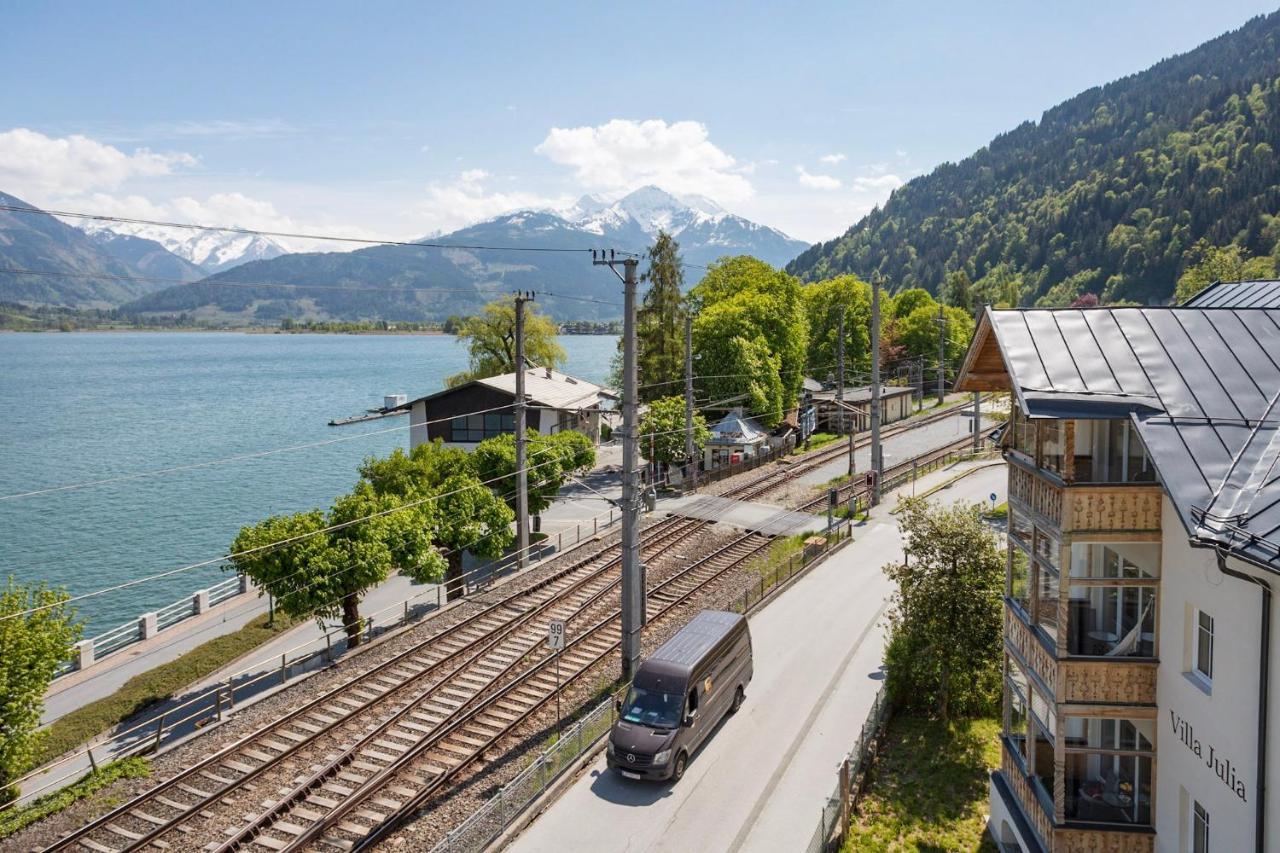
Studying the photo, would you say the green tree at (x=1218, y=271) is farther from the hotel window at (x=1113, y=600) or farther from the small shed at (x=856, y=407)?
the hotel window at (x=1113, y=600)

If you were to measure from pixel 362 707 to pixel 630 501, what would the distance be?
843 cm

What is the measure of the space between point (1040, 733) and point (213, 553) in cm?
4636

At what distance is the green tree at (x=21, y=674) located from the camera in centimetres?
1755

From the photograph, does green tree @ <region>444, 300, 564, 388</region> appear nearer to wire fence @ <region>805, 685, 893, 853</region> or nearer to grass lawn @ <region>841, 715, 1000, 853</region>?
wire fence @ <region>805, 685, 893, 853</region>

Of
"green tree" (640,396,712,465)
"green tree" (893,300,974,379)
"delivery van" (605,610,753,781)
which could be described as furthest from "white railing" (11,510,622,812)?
"green tree" (893,300,974,379)

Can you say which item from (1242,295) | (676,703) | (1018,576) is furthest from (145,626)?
(1242,295)

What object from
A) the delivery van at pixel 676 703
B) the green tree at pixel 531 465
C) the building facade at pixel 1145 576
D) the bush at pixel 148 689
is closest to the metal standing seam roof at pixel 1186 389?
the building facade at pixel 1145 576

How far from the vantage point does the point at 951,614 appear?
66.8 feet

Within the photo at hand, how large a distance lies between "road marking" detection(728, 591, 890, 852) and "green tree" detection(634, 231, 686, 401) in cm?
3870

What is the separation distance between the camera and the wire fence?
50.4 ft

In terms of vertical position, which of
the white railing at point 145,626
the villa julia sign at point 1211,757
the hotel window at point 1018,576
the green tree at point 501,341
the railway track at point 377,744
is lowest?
the white railing at point 145,626

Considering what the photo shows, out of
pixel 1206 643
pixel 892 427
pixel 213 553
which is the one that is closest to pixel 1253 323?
pixel 1206 643

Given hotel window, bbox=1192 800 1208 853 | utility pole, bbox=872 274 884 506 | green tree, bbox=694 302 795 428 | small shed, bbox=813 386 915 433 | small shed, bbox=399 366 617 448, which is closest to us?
hotel window, bbox=1192 800 1208 853

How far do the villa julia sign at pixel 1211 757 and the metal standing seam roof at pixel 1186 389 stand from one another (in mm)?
2822
